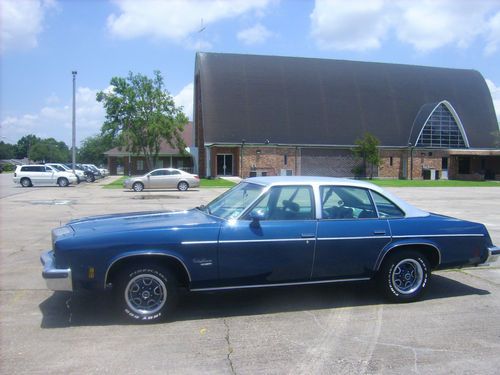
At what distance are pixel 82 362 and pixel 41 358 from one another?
40cm

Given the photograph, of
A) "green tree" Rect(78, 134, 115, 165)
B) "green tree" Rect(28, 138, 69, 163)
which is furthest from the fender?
"green tree" Rect(28, 138, 69, 163)

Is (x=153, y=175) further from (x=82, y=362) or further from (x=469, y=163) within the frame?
(x=469, y=163)

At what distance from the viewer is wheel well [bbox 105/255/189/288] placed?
5.03m

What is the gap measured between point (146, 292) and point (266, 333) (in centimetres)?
135

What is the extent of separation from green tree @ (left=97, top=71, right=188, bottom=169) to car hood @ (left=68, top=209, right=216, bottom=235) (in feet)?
120

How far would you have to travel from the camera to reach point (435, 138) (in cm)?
5134

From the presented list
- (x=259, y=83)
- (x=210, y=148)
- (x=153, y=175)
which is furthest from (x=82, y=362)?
(x=259, y=83)

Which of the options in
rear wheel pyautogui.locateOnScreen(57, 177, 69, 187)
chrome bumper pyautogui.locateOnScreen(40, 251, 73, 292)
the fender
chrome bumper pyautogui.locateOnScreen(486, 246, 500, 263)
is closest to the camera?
chrome bumper pyautogui.locateOnScreen(40, 251, 73, 292)

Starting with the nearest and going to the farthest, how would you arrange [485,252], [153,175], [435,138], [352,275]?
1. [352,275]
2. [485,252]
3. [153,175]
4. [435,138]

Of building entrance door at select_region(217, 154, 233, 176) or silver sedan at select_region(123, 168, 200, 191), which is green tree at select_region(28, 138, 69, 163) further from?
silver sedan at select_region(123, 168, 200, 191)

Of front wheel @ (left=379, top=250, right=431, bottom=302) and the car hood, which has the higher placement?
the car hood

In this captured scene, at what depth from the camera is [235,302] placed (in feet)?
19.3

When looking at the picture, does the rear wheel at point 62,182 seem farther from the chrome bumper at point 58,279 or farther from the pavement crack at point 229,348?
the pavement crack at point 229,348

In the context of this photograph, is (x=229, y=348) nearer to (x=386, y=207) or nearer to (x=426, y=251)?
(x=386, y=207)
